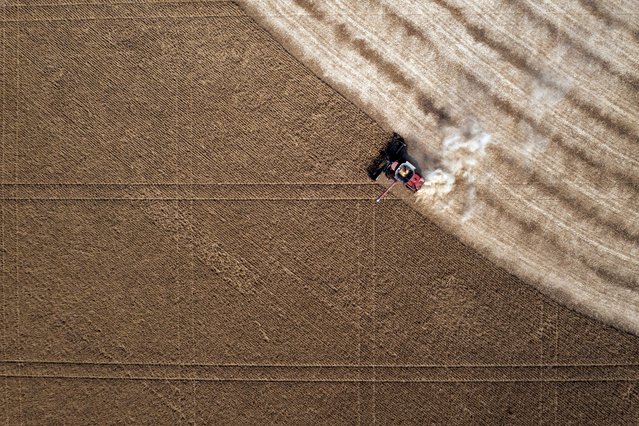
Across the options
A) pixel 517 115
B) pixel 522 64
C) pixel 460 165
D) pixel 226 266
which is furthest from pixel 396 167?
pixel 226 266

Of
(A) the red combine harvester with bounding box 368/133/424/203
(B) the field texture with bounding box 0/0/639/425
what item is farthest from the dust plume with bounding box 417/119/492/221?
(B) the field texture with bounding box 0/0/639/425

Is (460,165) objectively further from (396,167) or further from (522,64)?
(522,64)

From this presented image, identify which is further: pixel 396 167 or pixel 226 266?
pixel 226 266

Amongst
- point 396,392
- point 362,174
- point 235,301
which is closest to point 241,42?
point 362,174

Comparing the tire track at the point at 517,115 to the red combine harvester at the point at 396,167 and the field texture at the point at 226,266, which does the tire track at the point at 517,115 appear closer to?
the red combine harvester at the point at 396,167

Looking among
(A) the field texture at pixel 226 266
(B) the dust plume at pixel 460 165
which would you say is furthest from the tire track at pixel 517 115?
(A) the field texture at pixel 226 266

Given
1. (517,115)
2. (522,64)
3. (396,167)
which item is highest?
(522,64)

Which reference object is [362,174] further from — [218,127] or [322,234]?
[218,127]
